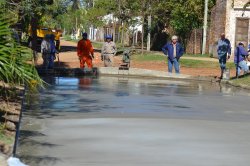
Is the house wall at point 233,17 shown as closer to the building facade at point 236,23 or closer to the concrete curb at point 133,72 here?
the building facade at point 236,23

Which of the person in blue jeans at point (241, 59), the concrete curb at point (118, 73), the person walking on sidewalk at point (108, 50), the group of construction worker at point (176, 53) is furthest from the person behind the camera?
the person walking on sidewalk at point (108, 50)

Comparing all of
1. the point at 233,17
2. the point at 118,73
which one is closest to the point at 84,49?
the point at 118,73

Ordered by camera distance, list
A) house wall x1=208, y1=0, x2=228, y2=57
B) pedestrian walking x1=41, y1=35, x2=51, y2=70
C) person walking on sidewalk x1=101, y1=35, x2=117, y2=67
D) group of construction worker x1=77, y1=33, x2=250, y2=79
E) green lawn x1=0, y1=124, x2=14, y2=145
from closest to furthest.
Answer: green lawn x1=0, y1=124, x2=14, y2=145 → group of construction worker x1=77, y1=33, x2=250, y2=79 → pedestrian walking x1=41, y1=35, x2=51, y2=70 → person walking on sidewalk x1=101, y1=35, x2=117, y2=67 → house wall x1=208, y1=0, x2=228, y2=57

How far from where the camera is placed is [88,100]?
563 inches

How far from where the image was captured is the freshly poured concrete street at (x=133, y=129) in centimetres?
791

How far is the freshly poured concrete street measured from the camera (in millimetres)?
7914

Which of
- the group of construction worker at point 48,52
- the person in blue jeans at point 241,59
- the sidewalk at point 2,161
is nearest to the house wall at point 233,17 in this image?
the person in blue jeans at point 241,59

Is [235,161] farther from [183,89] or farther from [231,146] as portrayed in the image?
[183,89]

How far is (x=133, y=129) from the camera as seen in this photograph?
33.1 feet

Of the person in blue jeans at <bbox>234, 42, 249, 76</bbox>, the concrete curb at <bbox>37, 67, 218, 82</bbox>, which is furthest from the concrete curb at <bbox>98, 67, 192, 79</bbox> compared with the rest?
the person in blue jeans at <bbox>234, 42, 249, 76</bbox>

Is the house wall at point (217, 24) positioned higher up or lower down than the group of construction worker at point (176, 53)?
higher up

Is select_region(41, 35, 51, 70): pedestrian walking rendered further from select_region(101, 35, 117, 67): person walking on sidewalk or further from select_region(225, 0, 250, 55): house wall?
select_region(225, 0, 250, 55): house wall

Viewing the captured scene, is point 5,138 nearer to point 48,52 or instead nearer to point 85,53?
point 48,52

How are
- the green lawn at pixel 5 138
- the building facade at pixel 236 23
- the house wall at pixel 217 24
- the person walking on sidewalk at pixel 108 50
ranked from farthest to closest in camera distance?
the house wall at pixel 217 24 → the building facade at pixel 236 23 → the person walking on sidewalk at pixel 108 50 → the green lawn at pixel 5 138
